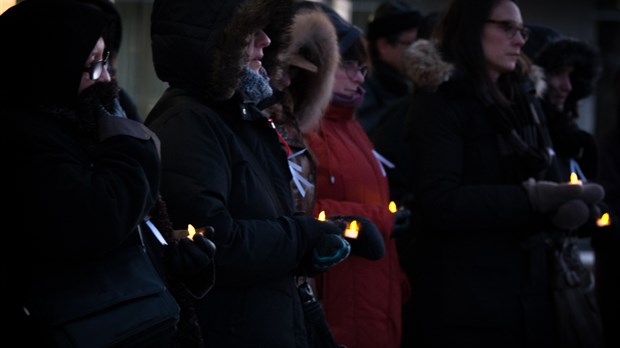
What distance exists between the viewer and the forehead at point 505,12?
5129 millimetres

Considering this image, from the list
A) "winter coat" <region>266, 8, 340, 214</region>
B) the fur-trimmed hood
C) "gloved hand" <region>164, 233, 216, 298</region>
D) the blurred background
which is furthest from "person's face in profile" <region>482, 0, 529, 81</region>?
the blurred background

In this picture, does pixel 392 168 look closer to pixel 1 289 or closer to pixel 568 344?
pixel 568 344

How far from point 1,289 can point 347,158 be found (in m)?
2.13

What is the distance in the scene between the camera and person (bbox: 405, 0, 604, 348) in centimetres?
480

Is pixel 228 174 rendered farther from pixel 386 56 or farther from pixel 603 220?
pixel 386 56

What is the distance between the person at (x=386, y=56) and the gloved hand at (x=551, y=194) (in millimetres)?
1870

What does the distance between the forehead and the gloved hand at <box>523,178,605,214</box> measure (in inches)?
29.8

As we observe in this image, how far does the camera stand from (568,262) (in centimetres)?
509

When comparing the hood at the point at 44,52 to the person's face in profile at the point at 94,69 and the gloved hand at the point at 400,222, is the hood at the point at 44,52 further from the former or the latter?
the gloved hand at the point at 400,222

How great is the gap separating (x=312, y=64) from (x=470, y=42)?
0.89 meters

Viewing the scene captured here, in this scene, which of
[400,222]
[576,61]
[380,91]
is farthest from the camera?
[380,91]

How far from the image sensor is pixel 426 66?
16.4 feet

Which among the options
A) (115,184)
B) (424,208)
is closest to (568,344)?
(424,208)

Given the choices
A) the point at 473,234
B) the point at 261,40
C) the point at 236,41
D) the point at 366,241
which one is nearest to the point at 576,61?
the point at 473,234
